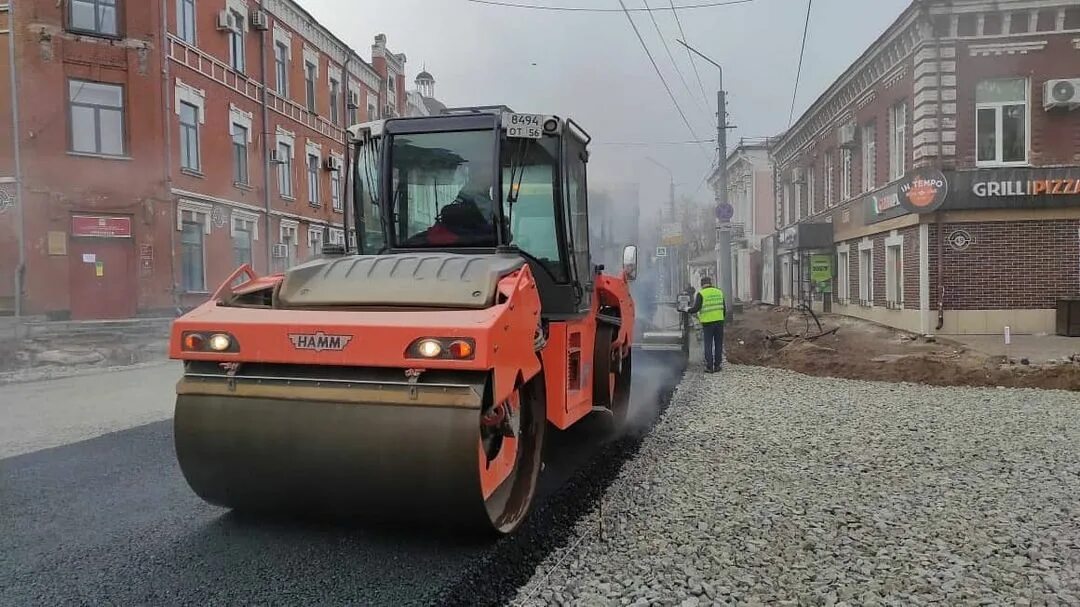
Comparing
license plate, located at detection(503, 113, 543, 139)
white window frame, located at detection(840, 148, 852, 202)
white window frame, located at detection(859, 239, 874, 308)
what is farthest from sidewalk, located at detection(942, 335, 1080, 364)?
license plate, located at detection(503, 113, 543, 139)

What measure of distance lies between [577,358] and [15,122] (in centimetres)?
1575

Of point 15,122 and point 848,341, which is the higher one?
point 15,122

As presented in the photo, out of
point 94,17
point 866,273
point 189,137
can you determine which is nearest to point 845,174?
point 866,273

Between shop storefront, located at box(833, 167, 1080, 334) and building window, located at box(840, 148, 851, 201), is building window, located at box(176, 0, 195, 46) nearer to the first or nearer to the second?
shop storefront, located at box(833, 167, 1080, 334)

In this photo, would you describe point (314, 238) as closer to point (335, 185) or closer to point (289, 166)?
point (289, 166)

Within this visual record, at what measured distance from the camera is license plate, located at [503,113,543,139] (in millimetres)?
5133

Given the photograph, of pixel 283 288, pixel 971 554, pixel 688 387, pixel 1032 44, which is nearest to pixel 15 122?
pixel 688 387

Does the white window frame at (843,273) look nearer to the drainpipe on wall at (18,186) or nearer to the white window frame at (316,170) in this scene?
the white window frame at (316,170)

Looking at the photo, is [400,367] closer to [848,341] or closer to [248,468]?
[248,468]

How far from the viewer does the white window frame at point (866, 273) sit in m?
19.5

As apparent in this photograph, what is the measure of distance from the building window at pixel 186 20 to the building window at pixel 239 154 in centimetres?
268

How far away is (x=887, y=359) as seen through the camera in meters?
12.5

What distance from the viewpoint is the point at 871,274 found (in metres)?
19.6

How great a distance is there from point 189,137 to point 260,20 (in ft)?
15.6
